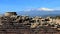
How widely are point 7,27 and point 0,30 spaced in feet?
2.10

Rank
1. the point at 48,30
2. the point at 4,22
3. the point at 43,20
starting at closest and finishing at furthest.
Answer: the point at 4,22
the point at 48,30
the point at 43,20

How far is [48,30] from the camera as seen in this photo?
58.1ft

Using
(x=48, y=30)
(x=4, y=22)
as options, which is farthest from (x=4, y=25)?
(x=48, y=30)

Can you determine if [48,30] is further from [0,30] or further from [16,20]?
[0,30]

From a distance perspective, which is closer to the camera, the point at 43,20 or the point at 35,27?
the point at 35,27

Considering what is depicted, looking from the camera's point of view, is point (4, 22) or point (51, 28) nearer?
point (4, 22)

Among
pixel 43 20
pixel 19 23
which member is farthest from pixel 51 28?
pixel 19 23

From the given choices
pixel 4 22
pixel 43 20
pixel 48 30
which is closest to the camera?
pixel 4 22

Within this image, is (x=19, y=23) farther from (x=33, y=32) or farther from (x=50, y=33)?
(x=50, y=33)

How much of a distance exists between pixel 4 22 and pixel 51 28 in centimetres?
389

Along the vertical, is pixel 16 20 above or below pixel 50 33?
above

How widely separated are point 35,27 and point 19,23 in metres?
1.32

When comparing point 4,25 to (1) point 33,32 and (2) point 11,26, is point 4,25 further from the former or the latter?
(1) point 33,32

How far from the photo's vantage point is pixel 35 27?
1753 cm
